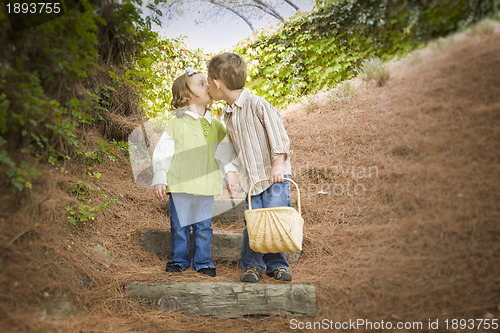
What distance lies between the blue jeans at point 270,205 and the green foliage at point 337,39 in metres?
1.02

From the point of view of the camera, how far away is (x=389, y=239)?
182 centimetres

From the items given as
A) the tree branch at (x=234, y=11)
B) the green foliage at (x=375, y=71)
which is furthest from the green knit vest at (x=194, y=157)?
the tree branch at (x=234, y=11)

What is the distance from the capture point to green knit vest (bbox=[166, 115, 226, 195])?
2297mm

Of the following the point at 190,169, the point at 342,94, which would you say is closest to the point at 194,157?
the point at 190,169

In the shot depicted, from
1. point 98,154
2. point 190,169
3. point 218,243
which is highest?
point 98,154

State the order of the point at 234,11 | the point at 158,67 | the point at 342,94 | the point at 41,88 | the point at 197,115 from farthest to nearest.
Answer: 1. the point at 158,67
2. the point at 234,11
3. the point at 342,94
4. the point at 197,115
5. the point at 41,88

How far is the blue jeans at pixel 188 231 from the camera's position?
226cm

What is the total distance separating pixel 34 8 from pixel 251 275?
74.1 inches

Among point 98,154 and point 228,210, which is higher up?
point 98,154

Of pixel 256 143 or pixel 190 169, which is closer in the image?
pixel 256 143

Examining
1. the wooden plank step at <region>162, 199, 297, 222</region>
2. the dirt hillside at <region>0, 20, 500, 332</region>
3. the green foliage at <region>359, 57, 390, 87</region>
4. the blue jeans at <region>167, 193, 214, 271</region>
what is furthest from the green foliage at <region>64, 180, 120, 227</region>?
the green foliage at <region>359, 57, 390, 87</region>

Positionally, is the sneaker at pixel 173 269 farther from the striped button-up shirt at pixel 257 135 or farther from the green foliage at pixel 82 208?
the striped button-up shirt at pixel 257 135

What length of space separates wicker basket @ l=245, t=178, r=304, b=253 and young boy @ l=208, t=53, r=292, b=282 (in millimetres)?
247

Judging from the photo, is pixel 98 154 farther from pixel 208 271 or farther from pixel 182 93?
pixel 208 271
